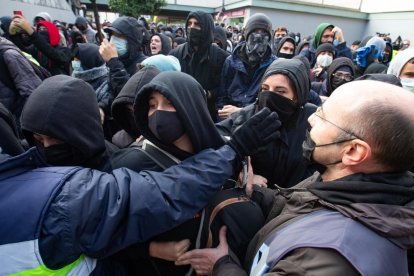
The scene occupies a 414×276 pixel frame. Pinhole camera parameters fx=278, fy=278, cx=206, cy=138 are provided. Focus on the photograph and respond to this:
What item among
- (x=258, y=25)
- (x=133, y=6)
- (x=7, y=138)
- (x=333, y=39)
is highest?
(x=133, y=6)

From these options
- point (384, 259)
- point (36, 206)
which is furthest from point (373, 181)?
point (36, 206)

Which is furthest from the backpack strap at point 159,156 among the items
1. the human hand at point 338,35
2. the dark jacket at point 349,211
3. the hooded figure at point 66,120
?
the human hand at point 338,35

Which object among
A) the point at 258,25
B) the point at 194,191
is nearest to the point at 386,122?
the point at 194,191

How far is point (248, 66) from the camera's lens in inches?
134

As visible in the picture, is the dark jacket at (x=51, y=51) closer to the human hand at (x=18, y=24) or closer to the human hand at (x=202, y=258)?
the human hand at (x=18, y=24)

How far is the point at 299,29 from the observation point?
85.0 ft

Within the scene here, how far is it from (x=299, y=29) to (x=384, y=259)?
28.3 metres

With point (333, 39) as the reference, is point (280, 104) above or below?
below

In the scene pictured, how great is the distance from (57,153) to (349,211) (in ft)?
4.40

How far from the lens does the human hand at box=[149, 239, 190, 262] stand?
4.30 feet

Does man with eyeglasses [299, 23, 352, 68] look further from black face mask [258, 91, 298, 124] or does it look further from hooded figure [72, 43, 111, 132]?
hooded figure [72, 43, 111, 132]

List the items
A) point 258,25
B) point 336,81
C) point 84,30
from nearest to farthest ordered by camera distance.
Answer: point 258,25, point 336,81, point 84,30

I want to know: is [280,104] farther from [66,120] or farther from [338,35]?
[338,35]

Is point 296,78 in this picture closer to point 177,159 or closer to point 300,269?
point 177,159
